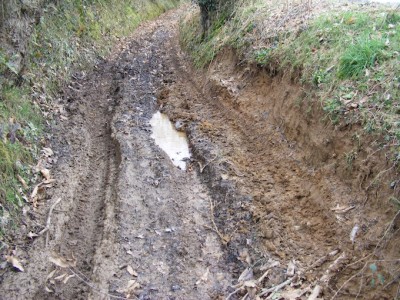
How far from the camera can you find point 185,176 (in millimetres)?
5609

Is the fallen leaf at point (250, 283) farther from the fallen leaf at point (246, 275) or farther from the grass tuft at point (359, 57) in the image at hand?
the grass tuft at point (359, 57)

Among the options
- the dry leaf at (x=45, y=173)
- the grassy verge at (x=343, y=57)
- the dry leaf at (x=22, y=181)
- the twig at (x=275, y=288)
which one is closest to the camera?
the twig at (x=275, y=288)

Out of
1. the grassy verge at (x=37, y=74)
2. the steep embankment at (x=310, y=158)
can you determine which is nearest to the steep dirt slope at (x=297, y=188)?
the steep embankment at (x=310, y=158)

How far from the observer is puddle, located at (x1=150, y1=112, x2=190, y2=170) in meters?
6.17

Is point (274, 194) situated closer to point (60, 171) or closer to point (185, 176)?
point (185, 176)

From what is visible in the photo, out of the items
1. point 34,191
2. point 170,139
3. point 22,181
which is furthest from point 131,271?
point 170,139

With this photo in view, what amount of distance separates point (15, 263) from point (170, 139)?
3.44m

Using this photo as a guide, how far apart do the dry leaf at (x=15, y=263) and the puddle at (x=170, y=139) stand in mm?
2748

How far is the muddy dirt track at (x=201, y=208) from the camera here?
12.6ft

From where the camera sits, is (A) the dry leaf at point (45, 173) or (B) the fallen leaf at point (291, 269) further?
(A) the dry leaf at point (45, 173)

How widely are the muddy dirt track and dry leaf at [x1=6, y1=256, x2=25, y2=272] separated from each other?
0.07 metres

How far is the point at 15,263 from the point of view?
399 centimetres

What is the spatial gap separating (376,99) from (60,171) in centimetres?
464

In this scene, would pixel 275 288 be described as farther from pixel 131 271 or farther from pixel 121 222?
pixel 121 222
